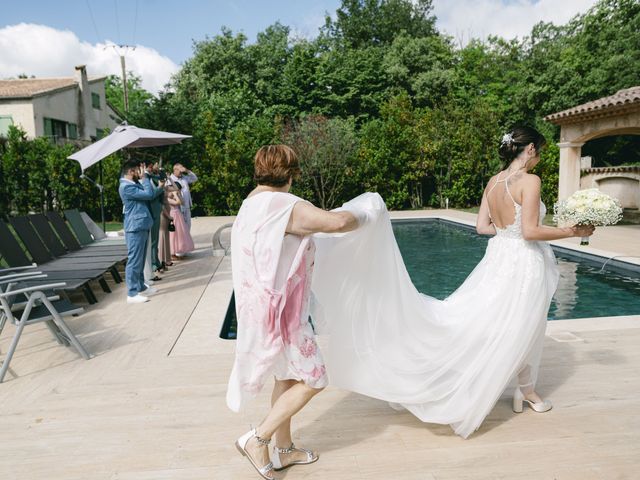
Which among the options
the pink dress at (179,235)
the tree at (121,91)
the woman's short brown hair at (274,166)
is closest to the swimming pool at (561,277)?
the woman's short brown hair at (274,166)

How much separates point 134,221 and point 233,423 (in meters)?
4.11

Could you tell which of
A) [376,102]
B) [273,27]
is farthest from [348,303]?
[273,27]

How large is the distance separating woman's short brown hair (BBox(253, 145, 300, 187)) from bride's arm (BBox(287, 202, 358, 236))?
7.0 inches

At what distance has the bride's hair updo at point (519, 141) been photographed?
3246 millimetres

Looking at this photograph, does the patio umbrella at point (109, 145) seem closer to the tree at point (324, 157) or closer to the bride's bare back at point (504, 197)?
the bride's bare back at point (504, 197)

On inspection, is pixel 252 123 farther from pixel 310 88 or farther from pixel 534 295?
pixel 534 295

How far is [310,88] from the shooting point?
2755 cm

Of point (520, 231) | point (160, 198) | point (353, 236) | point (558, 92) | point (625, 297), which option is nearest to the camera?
point (353, 236)

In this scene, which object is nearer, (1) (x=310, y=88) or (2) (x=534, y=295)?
(2) (x=534, y=295)

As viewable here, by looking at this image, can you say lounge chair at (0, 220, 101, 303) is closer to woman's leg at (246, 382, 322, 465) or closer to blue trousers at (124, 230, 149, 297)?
blue trousers at (124, 230, 149, 297)

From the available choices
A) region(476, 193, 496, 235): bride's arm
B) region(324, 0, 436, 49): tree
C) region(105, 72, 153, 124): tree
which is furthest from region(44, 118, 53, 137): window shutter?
region(476, 193, 496, 235): bride's arm

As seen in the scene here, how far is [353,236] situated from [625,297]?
610 cm

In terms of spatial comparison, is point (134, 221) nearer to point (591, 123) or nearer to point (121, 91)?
point (591, 123)

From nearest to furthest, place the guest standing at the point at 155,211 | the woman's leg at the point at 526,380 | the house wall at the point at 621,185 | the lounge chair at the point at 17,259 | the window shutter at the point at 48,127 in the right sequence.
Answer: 1. the woman's leg at the point at 526,380
2. the lounge chair at the point at 17,259
3. the guest standing at the point at 155,211
4. the house wall at the point at 621,185
5. the window shutter at the point at 48,127
